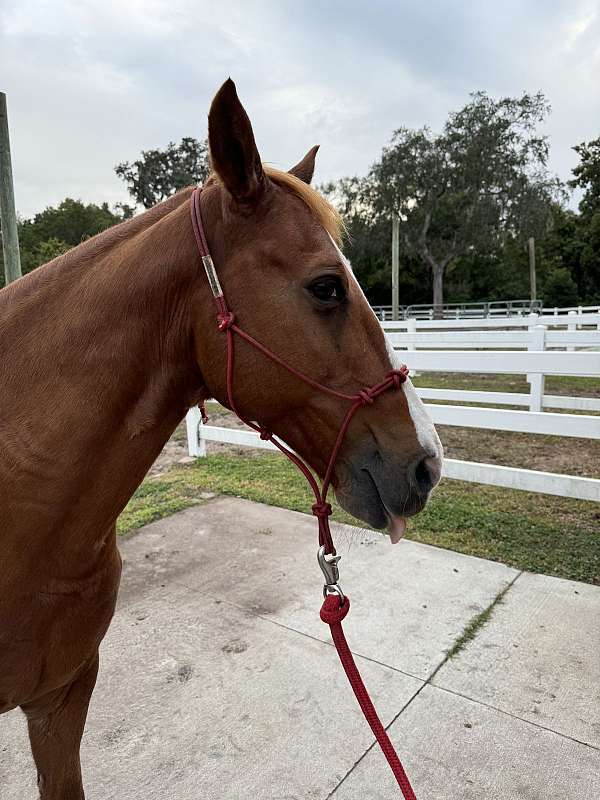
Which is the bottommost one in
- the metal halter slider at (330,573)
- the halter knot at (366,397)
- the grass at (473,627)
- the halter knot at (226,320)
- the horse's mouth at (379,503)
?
the grass at (473,627)

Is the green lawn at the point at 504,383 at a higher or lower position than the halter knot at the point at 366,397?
lower

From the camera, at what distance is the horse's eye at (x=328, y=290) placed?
121 cm

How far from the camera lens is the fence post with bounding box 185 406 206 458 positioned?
6.19 m

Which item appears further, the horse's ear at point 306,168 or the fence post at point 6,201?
the fence post at point 6,201

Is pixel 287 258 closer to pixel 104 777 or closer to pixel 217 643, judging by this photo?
pixel 104 777

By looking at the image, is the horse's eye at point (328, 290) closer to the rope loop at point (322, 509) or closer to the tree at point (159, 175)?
the rope loop at point (322, 509)

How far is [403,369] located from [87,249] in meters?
0.88

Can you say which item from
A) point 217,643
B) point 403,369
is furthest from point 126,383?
point 217,643

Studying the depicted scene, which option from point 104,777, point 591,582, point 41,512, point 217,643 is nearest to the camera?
point 41,512

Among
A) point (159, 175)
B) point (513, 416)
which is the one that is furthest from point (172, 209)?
point (159, 175)

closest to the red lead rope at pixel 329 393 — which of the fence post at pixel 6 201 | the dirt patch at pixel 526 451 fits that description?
the fence post at pixel 6 201

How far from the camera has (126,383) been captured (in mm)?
1216

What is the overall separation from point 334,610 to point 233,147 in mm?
1201

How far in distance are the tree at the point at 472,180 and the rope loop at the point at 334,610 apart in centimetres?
3098
